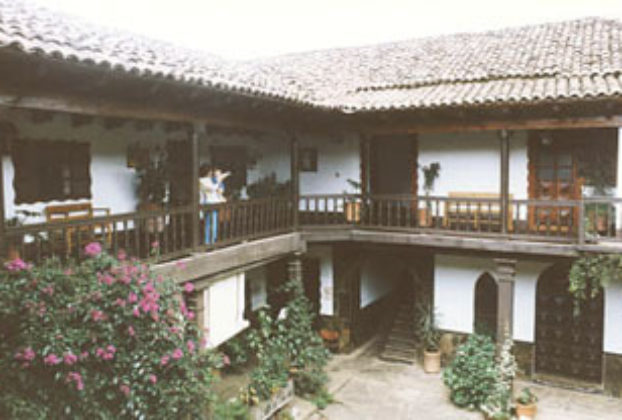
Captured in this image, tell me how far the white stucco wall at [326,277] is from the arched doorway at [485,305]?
3.50 m

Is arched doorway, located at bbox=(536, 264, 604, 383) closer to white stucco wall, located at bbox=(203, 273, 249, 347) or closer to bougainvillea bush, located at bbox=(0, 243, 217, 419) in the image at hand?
white stucco wall, located at bbox=(203, 273, 249, 347)

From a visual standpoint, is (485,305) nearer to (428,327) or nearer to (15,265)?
(428,327)

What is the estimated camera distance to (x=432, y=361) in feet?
41.9

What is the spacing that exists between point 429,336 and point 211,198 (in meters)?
6.19

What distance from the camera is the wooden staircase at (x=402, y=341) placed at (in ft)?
44.6

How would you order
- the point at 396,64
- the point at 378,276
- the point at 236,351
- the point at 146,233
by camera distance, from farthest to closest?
the point at 378,276 → the point at 396,64 → the point at 236,351 → the point at 146,233

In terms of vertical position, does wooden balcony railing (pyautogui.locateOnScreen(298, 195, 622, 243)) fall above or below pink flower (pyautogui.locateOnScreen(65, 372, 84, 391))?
above

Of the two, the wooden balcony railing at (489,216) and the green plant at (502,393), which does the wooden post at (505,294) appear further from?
the wooden balcony railing at (489,216)

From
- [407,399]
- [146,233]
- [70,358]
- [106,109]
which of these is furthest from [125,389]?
[407,399]

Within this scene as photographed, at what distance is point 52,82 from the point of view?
691 centimetres

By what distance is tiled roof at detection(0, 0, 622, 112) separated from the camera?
743 cm

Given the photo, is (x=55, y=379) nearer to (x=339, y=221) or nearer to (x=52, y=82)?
(x=52, y=82)

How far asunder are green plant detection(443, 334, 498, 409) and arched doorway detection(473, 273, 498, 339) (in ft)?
3.25

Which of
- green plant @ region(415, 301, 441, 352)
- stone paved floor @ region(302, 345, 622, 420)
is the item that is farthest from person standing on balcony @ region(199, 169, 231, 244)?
Answer: green plant @ region(415, 301, 441, 352)
